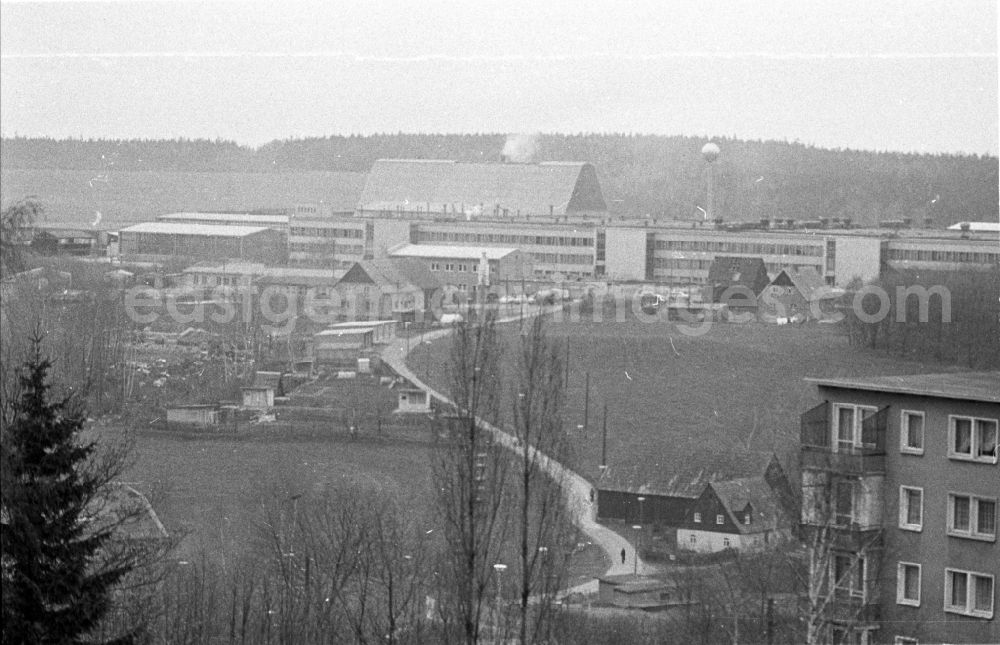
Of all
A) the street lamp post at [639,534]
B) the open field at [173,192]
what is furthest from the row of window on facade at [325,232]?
the street lamp post at [639,534]

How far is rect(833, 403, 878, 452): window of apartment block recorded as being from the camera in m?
5.22

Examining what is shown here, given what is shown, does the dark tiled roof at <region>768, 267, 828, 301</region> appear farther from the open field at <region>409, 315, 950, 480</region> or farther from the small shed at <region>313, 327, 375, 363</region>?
the small shed at <region>313, 327, 375, 363</region>

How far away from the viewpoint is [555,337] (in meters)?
10.3

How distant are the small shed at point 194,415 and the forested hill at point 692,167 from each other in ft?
8.50

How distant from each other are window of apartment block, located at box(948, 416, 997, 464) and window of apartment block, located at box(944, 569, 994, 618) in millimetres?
325

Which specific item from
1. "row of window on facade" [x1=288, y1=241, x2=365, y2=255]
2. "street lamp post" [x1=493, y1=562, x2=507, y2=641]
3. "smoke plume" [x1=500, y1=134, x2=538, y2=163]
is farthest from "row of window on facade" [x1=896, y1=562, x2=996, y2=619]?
"smoke plume" [x1=500, y1=134, x2=538, y2=163]

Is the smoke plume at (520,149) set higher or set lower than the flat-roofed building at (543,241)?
higher

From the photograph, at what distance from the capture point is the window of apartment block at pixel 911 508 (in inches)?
200

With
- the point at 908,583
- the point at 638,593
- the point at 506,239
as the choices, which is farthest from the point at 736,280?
the point at 908,583

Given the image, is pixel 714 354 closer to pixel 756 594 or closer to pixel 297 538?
pixel 297 538

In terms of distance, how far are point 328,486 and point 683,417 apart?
95.9 inches

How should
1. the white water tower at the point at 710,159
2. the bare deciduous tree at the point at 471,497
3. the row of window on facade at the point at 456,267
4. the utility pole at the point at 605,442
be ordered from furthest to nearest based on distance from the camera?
the white water tower at the point at 710,159
the row of window on facade at the point at 456,267
the utility pole at the point at 605,442
the bare deciduous tree at the point at 471,497

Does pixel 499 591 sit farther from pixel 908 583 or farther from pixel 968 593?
pixel 968 593

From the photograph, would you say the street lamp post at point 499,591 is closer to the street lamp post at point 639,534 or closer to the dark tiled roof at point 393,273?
the street lamp post at point 639,534
